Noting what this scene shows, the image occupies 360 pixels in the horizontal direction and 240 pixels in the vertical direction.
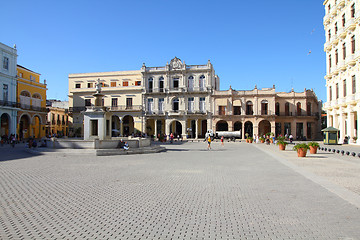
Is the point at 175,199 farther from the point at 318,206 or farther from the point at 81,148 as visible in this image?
the point at 81,148

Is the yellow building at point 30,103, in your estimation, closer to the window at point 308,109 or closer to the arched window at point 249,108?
the arched window at point 249,108

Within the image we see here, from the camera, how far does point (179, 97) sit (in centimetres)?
5038

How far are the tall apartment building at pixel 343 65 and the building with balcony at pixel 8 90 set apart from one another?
139 feet

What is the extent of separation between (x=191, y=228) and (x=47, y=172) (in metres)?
8.22

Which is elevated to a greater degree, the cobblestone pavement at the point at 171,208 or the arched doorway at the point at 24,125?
the arched doorway at the point at 24,125

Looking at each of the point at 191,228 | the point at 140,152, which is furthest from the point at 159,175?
the point at 140,152

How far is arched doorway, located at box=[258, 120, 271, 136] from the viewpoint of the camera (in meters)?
50.0

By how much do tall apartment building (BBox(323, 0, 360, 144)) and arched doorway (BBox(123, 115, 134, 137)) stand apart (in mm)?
33509

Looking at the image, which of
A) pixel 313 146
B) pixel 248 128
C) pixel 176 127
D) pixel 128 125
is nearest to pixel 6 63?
pixel 128 125

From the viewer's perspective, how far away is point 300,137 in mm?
47906

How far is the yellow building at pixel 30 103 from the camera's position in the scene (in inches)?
1609

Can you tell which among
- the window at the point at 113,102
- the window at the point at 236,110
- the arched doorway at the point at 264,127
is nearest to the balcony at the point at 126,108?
the window at the point at 113,102

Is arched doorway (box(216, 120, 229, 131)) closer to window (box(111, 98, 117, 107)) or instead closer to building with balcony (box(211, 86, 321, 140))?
building with balcony (box(211, 86, 321, 140))

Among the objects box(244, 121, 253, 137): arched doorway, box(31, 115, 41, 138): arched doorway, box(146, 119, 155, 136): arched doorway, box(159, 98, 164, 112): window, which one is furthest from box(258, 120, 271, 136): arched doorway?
box(31, 115, 41, 138): arched doorway
